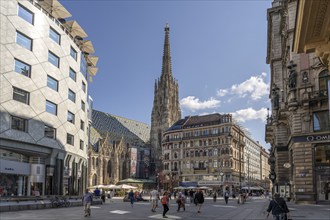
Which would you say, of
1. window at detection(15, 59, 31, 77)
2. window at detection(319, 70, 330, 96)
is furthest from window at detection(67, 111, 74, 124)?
window at detection(319, 70, 330, 96)

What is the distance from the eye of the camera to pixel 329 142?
33312 millimetres

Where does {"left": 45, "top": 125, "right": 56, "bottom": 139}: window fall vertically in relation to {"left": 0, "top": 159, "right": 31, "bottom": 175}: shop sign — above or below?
above

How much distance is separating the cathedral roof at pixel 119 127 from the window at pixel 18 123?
297ft

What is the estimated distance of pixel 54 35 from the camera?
151 ft

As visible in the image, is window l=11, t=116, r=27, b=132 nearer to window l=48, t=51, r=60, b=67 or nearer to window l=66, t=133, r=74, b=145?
window l=48, t=51, r=60, b=67

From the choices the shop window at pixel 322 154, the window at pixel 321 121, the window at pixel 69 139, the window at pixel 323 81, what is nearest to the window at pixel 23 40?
the window at pixel 69 139

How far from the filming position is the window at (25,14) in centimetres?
3966

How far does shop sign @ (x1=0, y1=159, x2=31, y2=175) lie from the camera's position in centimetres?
3771

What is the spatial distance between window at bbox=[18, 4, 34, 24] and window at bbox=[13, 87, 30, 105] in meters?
7.64

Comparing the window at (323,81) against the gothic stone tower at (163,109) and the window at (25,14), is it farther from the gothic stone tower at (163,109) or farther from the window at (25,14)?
the gothic stone tower at (163,109)

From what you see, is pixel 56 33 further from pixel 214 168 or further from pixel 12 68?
pixel 214 168

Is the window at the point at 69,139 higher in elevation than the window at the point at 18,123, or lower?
lower

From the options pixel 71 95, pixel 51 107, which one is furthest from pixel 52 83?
pixel 71 95

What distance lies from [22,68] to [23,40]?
291 cm
